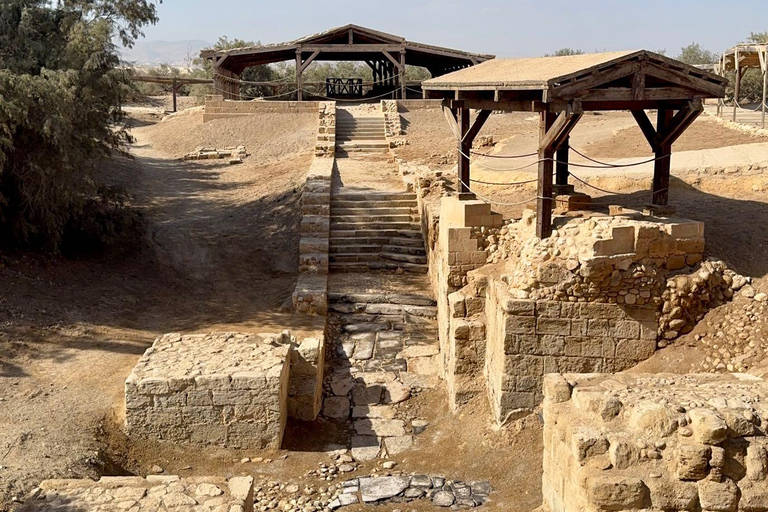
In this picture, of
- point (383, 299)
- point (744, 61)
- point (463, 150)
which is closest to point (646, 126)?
point (463, 150)

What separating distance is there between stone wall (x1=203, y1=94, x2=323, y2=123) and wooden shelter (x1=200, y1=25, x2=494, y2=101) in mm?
777

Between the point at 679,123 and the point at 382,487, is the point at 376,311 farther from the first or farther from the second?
the point at 679,123

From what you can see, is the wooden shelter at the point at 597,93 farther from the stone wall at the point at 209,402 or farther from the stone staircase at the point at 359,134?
the stone staircase at the point at 359,134

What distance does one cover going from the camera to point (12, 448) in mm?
7316

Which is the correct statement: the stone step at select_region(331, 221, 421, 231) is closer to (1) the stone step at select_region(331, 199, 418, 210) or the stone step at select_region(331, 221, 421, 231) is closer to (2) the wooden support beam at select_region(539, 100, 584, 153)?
(1) the stone step at select_region(331, 199, 418, 210)

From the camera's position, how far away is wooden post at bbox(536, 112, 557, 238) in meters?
8.56

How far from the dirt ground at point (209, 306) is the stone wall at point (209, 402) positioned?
0.65 feet

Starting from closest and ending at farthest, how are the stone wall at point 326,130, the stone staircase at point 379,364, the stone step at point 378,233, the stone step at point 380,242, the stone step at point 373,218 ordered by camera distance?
the stone staircase at point 379,364 → the stone step at point 380,242 → the stone step at point 378,233 → the stone step at point 373,218 → the stone wall at point 326,130

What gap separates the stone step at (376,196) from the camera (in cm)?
1520

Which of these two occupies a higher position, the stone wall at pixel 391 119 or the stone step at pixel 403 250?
the stone wall at pixel 391 119

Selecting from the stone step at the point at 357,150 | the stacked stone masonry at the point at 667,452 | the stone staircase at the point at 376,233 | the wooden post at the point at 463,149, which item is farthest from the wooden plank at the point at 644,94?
the stone step at the point at 357,150

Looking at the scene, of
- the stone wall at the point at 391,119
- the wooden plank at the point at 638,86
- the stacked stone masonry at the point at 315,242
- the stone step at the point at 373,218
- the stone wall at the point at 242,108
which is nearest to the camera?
the wooden plank at the point at 638,86

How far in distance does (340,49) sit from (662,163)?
1713cm

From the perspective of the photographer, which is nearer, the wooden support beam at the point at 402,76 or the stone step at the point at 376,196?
the stone step at the point at 376,196
